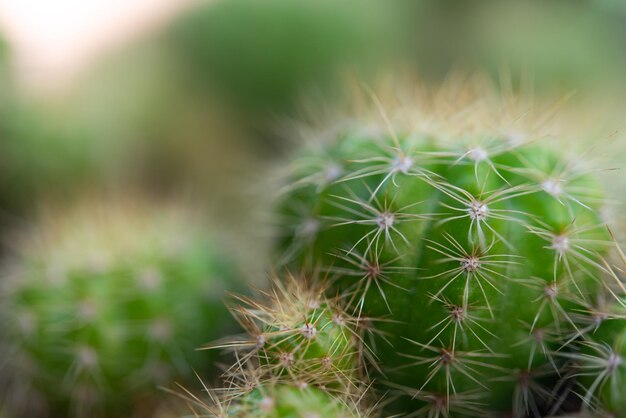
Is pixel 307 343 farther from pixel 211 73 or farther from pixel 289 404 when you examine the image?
pixel 211 73

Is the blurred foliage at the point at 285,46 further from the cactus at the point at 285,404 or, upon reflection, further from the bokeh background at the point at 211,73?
the cactus at the point at 285,404

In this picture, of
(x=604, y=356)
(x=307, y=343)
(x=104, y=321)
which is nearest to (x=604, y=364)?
(x=604, y=356)

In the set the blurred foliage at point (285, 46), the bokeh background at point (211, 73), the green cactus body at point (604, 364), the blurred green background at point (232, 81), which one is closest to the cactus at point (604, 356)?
the green cactus body at point (604, 364)

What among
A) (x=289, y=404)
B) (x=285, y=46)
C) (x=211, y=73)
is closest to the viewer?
(x=289, y=404)

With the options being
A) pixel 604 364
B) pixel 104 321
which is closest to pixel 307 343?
pixel 604 364

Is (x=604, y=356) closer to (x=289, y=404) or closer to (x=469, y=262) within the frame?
(x=469, y=262)

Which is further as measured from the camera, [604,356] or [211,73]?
[211,73]

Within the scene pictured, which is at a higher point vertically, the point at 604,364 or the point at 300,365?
the point at 300,365

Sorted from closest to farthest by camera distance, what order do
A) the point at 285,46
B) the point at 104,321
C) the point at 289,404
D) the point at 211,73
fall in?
the point at 289,404, the point at 104,321, the point at 285,46, the point at 211,73
